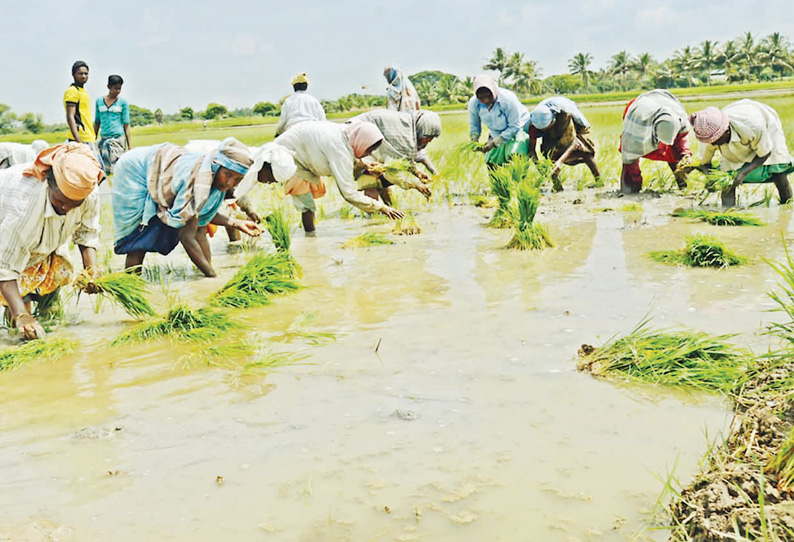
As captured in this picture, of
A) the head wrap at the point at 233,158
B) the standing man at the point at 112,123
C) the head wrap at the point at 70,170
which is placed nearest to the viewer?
the head wrap at the point at 70,170

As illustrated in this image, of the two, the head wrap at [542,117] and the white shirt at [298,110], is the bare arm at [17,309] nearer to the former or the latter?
the white shirt at [298,110]

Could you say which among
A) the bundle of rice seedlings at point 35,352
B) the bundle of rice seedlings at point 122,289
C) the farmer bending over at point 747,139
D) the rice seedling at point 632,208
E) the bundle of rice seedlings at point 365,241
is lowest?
the rice seedling at point 632,208

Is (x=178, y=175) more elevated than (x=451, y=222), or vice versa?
(x=178, y=175)

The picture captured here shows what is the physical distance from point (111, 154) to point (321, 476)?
623 cm

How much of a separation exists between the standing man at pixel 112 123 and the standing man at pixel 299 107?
1.63 meters

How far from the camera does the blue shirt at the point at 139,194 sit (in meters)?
4.64

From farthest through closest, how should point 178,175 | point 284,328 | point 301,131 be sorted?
1. point 301,131
2. point 178,175
3. point 284,328

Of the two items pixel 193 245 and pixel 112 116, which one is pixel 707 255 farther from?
pixel 112 116

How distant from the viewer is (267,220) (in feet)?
17.6

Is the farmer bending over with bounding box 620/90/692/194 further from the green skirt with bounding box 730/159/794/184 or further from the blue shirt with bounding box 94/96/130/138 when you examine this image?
the blue shirt with bounding box 94/96/130/138

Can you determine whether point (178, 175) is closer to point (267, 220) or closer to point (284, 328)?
point (267, 220)

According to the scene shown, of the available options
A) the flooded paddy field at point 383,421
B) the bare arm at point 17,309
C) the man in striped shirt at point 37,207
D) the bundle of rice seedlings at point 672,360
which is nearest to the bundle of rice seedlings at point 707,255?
the flooded paddy field at point 383,421

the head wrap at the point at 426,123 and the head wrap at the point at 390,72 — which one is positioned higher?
the head wrap at the point at 390,72

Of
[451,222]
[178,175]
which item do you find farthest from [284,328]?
[451,222]
